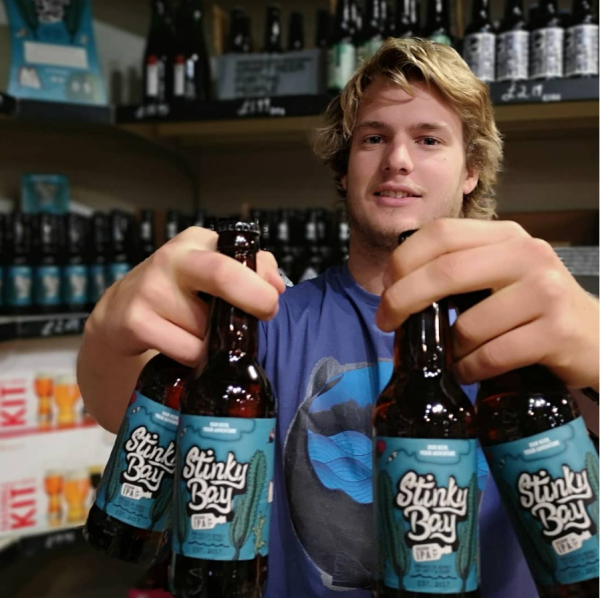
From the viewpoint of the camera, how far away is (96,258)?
6.40 ft

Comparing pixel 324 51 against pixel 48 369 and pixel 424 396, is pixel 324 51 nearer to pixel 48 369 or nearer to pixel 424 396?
pixel 48 369

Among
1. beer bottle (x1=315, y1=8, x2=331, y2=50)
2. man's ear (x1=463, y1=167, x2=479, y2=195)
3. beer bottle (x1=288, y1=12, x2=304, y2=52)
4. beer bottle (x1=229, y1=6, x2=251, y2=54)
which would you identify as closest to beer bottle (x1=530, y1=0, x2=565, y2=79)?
man's ear (x1=463, y1=167, x2=479, y2=195)

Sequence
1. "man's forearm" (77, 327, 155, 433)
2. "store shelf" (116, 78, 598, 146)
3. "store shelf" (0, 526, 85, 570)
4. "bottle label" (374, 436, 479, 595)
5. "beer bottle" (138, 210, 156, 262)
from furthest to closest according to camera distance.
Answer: "beer bottle" (138, 210, 156, 262), "store shelf" (0, 526, 85, 570), "store shelf" (116, 78, 598, 146), "man's forearm" (77, 327, 155, 433), "bottle label" (374, 436, 479, 595)

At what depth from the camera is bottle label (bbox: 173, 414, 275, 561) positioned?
19.2 inches

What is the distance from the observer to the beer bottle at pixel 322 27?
2059 millimetres

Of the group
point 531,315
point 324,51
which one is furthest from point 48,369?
point 531,315

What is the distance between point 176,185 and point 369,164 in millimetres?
1531

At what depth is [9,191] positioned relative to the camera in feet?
7.12

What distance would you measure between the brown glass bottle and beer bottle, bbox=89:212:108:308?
155 cm

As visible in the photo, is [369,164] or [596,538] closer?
[596,538]

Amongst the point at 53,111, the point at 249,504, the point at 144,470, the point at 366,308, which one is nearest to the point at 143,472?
the point at 144,470

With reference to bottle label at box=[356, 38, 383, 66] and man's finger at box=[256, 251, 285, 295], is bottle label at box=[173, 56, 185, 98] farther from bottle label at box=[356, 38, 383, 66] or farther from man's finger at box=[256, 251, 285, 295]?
man's finger at box=[256, 251, 285, 295]

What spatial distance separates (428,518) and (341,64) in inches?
58.5

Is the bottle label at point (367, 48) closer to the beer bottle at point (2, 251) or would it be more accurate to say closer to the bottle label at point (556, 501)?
the beer bottle at point (2, 251)
